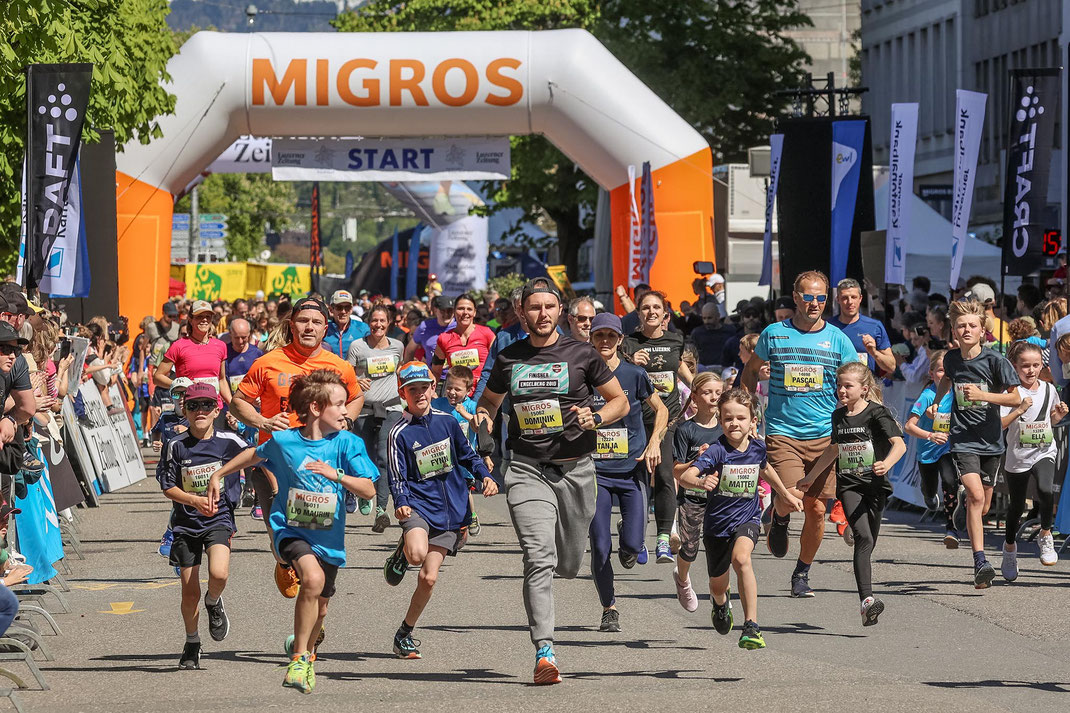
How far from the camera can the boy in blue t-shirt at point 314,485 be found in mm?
8141

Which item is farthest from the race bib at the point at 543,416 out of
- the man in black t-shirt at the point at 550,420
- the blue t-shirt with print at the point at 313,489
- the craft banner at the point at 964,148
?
the craft banner at the point at 964,148

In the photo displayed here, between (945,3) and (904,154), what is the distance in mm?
35316

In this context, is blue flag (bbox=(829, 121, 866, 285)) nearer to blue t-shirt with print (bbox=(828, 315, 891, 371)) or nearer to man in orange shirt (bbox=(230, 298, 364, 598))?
blue t-shirt with print (bbox=(828, 315, 891, 371))

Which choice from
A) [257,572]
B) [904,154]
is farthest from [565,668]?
[904,154]

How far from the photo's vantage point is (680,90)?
4444 centimetres

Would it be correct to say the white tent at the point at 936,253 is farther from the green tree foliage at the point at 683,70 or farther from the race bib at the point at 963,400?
the race bib at the point at 963,400

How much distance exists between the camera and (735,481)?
9.21 metres

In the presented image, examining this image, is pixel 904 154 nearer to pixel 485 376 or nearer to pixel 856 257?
pixel 856 257

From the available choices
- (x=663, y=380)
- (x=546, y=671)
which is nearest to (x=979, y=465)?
(x=663, y=380)

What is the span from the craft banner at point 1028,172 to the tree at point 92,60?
8588 mm

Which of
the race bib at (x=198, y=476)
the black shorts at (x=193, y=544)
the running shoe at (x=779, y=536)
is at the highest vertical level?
the race bib at (x=198, y=476)

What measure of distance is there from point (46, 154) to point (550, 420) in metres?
8.37

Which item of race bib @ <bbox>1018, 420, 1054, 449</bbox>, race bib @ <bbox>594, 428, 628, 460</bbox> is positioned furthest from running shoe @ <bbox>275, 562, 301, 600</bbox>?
race bib @ <bbox>1018, 420, 1054, 449</bbox>

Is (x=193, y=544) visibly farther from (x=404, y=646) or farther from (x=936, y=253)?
(x=936, y=253)
